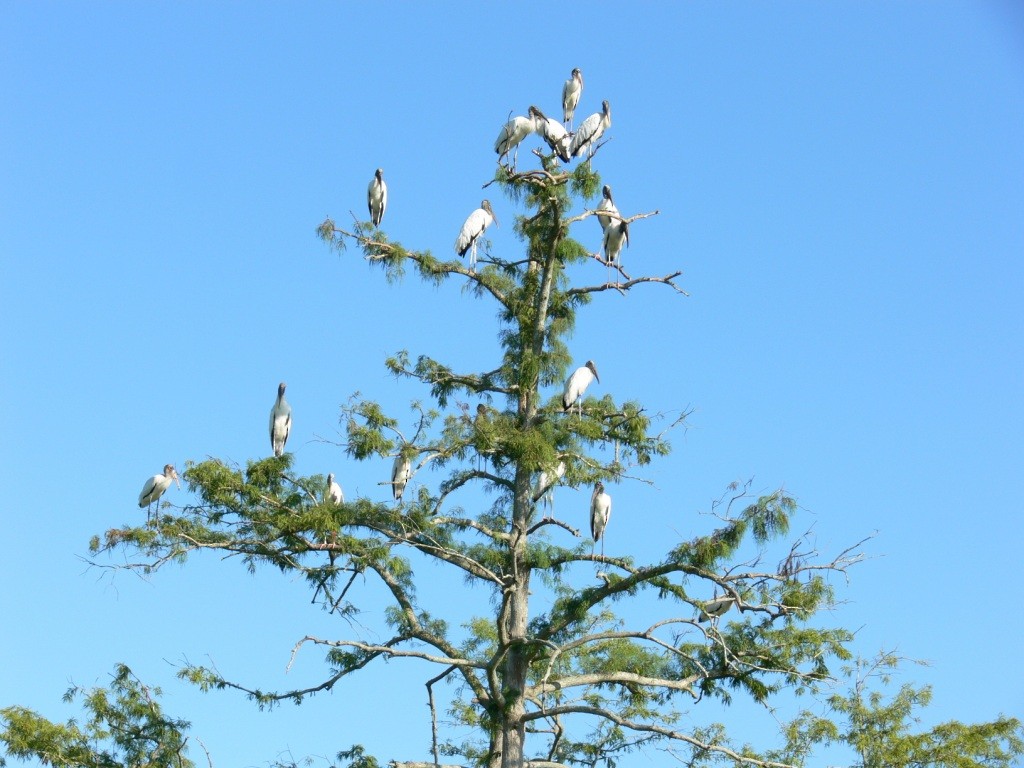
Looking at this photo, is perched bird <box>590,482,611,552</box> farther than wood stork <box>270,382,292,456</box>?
No

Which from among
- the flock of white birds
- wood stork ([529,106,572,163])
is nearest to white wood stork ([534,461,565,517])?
the flock of white birds

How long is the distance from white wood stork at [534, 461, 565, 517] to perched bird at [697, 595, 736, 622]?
6.12 feet

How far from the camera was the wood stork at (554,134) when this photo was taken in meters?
14.8

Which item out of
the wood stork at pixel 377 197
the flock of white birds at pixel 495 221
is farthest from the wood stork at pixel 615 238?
the wood stork at pixel 377 197

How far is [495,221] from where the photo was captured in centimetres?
1530

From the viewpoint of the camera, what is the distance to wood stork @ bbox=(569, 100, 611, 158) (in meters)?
15.8

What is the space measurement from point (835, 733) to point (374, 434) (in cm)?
644

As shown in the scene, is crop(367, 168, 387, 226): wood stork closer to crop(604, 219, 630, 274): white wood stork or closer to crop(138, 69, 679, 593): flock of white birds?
crop(138, 69, 679, 593): flock of white birds

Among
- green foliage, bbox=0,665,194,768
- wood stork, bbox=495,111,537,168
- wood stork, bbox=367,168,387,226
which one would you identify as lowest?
green foliage, bbox=0,665,194,768

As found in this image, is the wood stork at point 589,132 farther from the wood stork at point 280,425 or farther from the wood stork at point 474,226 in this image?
the wood stork at point 280,425

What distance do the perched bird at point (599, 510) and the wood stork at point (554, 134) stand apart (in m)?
3.85

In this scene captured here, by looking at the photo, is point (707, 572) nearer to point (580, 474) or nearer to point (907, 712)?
point (580, 474)

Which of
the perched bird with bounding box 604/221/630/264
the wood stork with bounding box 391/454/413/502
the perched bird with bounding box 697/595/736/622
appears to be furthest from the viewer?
the perched bird with bounding box 604/221/630/264

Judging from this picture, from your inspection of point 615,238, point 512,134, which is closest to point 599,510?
point 615,238
